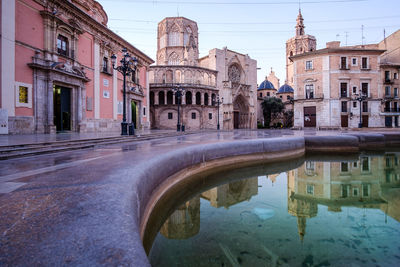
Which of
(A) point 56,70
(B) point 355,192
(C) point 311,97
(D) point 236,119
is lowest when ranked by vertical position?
(B) point 355,192

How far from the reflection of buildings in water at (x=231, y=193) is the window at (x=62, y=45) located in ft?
47.4

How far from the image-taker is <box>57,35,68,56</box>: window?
13.8 m

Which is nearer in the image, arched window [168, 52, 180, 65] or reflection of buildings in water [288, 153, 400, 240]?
reflection of buildings in water [288, 153, 400, 240]

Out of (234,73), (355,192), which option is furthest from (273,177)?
(234,73)

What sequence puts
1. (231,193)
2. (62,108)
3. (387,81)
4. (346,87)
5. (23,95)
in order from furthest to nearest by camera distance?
(387,81) → (346,87) → (62,108) → (23,95) → (231,193)

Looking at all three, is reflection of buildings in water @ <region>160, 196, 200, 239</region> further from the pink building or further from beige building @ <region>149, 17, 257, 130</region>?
beige building @ <region>149, 17, 257, 130</region>

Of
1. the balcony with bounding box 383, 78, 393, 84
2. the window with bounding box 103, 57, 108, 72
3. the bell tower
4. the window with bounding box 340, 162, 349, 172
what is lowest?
the window with bounding box 340, 162, 349, 172

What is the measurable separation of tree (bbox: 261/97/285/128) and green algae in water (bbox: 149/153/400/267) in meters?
43.0

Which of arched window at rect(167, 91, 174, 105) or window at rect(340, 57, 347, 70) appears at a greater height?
window at rect(340, 57, 347, 70)

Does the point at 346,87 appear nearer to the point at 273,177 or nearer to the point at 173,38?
the point at 173,38

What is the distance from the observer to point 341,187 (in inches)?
250

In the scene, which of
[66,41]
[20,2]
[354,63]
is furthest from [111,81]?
Answer: [354,63]

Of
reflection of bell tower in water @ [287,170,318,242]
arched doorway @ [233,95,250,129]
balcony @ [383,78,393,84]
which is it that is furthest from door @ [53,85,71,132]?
balcony @ [383,78,393,84]

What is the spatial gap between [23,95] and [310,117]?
34662 millimetres
